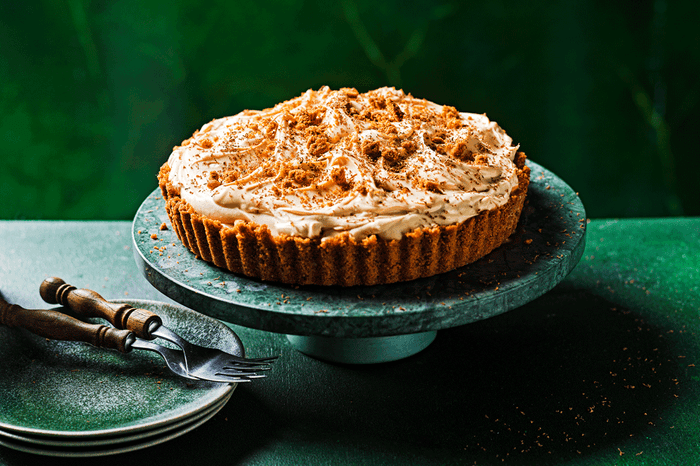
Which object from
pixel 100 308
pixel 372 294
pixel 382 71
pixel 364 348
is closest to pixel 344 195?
pixel 372 294

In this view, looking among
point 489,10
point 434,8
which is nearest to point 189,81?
point 434,8

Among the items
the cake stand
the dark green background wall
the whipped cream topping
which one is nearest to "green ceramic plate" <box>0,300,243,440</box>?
the cake stand

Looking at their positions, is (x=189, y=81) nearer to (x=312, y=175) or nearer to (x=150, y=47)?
(x=150, y=47)

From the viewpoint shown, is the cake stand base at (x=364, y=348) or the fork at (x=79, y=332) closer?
the fork at (x=79, y=332)

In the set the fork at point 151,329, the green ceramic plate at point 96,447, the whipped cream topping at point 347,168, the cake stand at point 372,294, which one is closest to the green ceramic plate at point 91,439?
the green ceramic plate at point 96,447

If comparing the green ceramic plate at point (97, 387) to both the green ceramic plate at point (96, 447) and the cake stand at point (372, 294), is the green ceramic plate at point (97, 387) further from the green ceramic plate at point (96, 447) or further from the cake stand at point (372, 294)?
the cake stand at point (372, 294)

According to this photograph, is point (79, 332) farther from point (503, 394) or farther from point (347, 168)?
point (503, 394)
